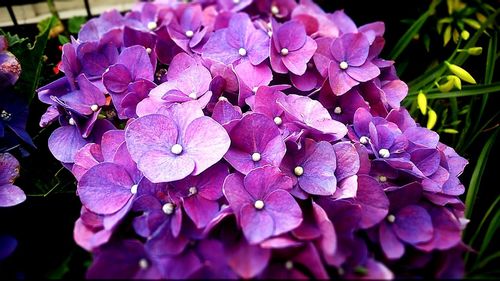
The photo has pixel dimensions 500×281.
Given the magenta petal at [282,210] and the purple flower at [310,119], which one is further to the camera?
the purple flower at [310,119]

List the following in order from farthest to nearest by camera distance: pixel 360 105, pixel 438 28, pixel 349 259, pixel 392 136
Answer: pixel 438 28
pixel 360 105
pixel 392 136
pixel 349 259

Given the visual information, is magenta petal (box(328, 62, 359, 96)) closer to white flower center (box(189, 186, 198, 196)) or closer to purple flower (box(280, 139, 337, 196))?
purple flower (box(280, 139, 337, 196))

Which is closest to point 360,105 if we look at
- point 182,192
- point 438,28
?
point 182,192

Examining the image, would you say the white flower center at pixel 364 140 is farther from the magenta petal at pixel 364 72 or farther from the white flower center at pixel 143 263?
the white flower center at pixel 143 263

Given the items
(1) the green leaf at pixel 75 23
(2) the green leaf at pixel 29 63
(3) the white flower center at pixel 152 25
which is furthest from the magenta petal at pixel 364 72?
(1) the green leaf at pixel 75 23

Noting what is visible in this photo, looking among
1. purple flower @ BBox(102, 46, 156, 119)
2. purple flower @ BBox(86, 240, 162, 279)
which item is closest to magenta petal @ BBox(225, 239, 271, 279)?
purple flower @ BBox(86, 240, 162, 279)

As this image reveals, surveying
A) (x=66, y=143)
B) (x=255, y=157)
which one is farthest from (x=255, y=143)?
(x=66, y=143)

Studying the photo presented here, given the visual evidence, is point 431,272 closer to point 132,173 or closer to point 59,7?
point 132,173

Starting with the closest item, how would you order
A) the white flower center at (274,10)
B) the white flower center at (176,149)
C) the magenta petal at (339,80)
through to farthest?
the white flower center at (176,149), the magenta petal at (339,80), the white flower center at (274,10)
